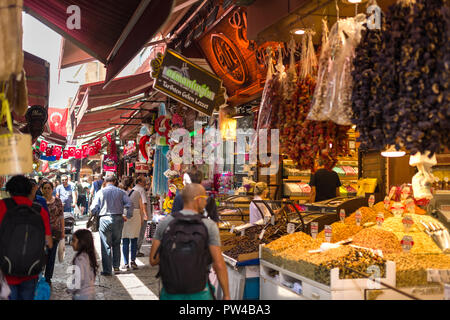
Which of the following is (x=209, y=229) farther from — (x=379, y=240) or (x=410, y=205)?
(x=410, y=205)

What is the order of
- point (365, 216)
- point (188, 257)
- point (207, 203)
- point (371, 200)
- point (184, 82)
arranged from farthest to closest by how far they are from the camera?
point (184, 82)
point (371, 200)
point (365, 216)
point (207, 203)
point (188, 257)

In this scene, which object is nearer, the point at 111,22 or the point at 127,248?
the point at 111,22

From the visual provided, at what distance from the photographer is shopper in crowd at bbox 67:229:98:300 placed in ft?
16.3

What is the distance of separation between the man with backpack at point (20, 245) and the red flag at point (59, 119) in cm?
1668

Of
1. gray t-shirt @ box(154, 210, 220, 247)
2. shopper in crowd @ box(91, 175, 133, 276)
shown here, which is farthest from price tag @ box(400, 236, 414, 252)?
shopper in crowd @ box(91, 175, 133, 276)

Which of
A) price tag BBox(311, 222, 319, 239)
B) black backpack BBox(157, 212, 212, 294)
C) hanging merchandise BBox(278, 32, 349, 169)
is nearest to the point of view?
black backpack BBox(157, 212, 212, 294)

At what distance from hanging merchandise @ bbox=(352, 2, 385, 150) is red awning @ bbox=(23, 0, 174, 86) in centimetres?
165

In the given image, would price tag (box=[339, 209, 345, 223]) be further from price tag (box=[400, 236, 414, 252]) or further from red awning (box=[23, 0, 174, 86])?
red awning (box=[23, 0, 174, 86])

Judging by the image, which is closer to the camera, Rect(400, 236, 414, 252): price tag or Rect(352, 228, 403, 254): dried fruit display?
Rect(400, 236, 414, 252): price tag

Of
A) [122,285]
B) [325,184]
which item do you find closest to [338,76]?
[325,184]

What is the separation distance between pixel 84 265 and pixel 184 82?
331 centimetres

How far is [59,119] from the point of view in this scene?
20.8 m

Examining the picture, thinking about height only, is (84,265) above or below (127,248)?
above

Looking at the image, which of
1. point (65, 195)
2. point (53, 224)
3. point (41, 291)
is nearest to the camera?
point (41, 291)
